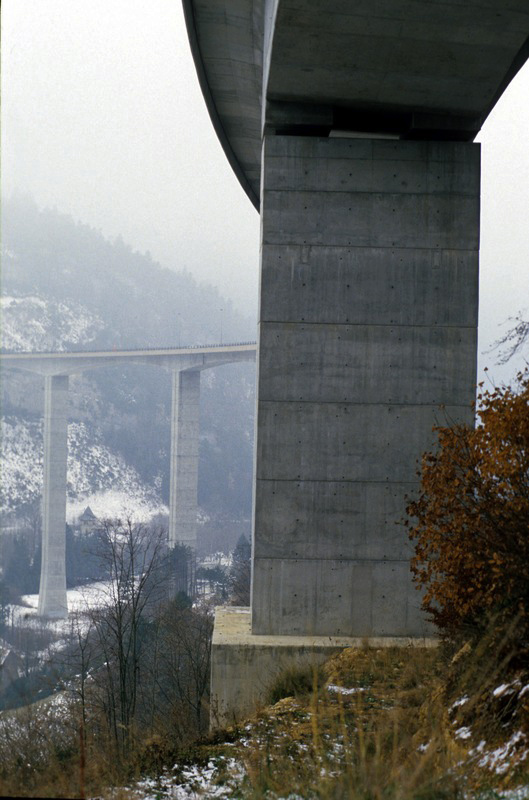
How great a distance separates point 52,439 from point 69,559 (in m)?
27.5

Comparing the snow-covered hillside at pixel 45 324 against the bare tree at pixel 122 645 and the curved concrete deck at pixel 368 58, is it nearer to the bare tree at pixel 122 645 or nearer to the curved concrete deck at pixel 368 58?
the bare tree at pixel 122 645

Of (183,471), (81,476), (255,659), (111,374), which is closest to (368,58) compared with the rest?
(255,659)

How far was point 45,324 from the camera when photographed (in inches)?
5315

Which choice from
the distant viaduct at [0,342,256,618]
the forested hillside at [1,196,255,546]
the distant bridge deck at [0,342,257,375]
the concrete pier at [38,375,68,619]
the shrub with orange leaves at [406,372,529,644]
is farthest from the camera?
the forested hillside at [1,196,255,546]

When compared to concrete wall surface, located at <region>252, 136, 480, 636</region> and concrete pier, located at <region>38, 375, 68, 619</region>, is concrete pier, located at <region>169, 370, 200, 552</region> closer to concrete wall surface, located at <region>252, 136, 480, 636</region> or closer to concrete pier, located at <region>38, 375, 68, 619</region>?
concrete pier, located at <region>38, 375, 68, 619</region>

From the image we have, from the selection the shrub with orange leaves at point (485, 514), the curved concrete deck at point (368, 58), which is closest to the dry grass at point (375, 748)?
the shrub with orange leaves at point (485, 514)

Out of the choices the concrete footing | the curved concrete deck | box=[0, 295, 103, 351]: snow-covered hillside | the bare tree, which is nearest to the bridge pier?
the concrete footing

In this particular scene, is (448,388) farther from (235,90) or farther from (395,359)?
(235,90)

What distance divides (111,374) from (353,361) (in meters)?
125

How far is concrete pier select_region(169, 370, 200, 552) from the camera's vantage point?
66188 millimetres

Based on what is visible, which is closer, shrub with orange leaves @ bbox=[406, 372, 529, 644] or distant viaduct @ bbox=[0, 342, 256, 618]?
shrub with orange leaves @ bbox=[406, 372, 529, 644]

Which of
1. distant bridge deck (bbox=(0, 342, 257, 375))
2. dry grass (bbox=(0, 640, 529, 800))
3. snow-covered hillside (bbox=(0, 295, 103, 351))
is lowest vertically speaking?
dry grass (bbox=(0, 640, 529, 800))

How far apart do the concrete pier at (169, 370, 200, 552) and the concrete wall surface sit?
189 feet

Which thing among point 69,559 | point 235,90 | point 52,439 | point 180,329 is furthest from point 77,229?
point 235,90
